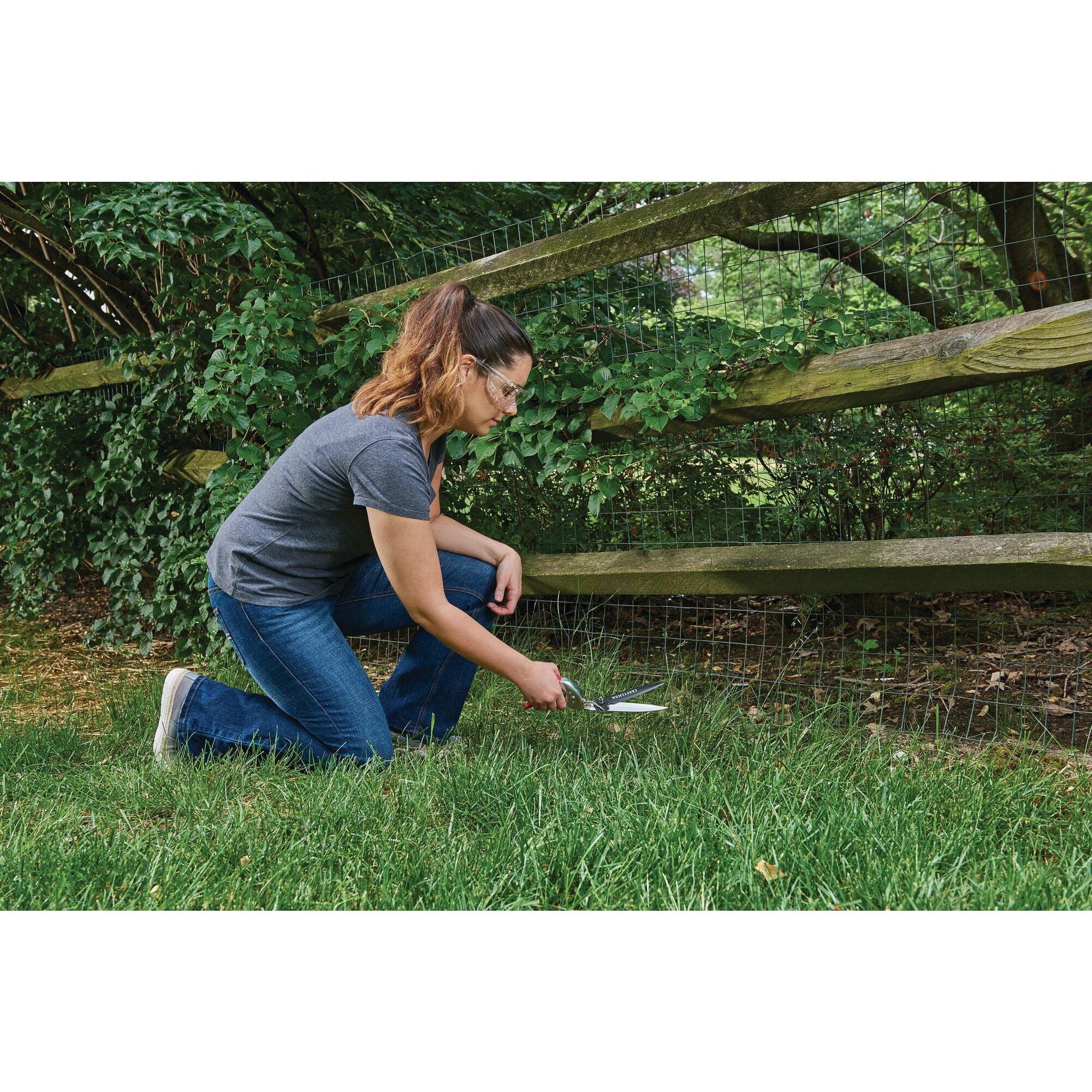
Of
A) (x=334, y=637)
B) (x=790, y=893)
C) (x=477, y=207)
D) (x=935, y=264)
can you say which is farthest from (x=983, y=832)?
(x=935, y=264)

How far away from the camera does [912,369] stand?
2627 mm

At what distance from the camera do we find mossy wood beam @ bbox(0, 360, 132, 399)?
15.5ft

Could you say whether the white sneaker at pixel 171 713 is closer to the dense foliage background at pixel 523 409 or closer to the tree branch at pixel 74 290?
the dense foliage background at pixel 523 409

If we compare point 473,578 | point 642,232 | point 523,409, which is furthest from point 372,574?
point 642,232

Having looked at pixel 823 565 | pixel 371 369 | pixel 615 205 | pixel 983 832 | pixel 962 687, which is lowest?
pixel 962 687

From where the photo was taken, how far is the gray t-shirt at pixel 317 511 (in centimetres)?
238

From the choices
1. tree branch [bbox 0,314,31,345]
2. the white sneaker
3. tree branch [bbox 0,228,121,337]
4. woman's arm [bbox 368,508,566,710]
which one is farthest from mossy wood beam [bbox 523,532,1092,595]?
tree branch [bbox 0,314,31,345]

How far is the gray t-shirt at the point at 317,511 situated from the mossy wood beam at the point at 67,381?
A: 89.9 inches

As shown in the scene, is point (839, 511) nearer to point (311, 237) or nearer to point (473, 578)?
point (473, 578)

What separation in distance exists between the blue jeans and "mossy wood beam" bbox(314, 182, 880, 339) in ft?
3.45

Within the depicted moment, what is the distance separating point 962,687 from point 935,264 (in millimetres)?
3131

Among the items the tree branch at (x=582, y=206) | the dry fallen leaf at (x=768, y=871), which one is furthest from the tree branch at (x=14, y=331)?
the dry fallen leaf at (x=768, y=871)

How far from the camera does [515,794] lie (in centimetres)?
223

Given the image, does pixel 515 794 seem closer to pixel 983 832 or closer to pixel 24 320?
pixel 983 832
